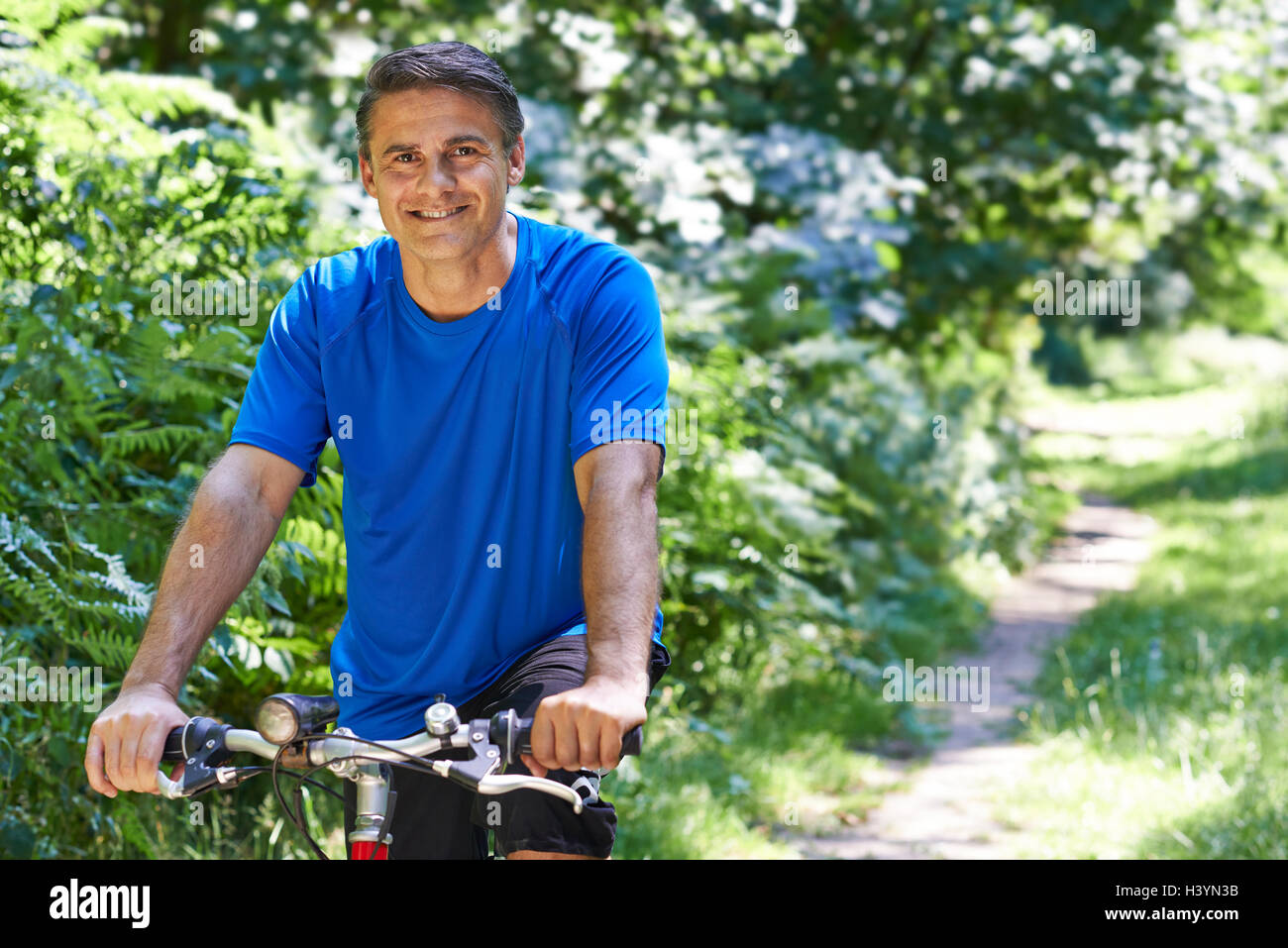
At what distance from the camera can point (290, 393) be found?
2855 mm

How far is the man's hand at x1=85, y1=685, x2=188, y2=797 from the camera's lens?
221 centimetres

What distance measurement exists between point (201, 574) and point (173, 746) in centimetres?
48

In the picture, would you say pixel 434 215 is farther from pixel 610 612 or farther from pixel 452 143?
pixel 610 612

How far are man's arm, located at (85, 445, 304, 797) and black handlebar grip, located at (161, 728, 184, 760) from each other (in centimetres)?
1

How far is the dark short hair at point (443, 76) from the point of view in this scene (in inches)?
105

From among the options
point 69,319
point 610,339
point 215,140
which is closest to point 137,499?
point 69,319

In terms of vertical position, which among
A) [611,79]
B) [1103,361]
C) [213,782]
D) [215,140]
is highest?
[1103,361]

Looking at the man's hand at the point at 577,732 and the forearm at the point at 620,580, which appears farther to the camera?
the forearm at the point at 620,580

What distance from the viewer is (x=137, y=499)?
446 cm

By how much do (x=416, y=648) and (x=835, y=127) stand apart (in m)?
8.64

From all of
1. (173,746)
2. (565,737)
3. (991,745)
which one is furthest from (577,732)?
(991,745)

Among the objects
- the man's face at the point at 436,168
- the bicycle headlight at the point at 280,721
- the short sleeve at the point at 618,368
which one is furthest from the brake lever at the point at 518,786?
the man's face at the point at 436,168

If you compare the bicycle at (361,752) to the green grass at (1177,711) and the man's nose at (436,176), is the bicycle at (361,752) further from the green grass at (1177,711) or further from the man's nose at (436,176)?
the green grass at (1177,711)
